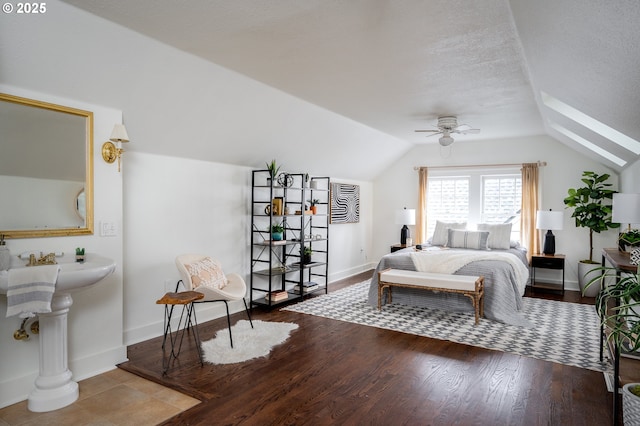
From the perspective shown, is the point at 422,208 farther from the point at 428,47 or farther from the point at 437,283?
the point at 428,47

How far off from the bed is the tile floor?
309cm

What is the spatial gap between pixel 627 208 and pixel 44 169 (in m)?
4.75

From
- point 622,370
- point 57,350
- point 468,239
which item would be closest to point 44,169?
point 57,350

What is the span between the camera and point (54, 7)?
2332 millimetres

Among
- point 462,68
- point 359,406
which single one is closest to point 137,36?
point 462,68

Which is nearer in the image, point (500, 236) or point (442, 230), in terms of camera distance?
point (500, 236)

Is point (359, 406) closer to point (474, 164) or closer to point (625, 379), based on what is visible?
point (625, 379)

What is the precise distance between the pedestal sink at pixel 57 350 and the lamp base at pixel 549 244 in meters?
6.10

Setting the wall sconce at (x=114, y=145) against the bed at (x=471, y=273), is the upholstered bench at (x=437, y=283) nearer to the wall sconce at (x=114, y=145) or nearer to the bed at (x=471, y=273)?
the bed at (x=471, y=273)

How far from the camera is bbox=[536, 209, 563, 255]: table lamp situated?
5926 mm

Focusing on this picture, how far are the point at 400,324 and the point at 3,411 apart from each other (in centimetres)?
354

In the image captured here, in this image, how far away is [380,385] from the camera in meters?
2.99

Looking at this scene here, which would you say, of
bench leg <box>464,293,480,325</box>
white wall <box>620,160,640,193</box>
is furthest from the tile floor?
white wall <box>620,160,640,193</box>

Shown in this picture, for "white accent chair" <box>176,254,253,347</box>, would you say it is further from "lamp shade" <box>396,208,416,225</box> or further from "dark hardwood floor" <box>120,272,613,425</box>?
"lamp shade" <box>396,208,416,225</box>
